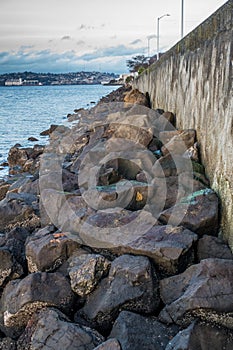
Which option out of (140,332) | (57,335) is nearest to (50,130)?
(57,335)

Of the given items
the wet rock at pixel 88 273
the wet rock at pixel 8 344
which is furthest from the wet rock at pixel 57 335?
the wet rock at pixel 88 273

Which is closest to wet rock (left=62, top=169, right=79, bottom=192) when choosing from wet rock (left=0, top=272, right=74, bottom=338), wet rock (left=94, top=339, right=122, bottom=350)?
wet rock (left=0, top=272, right=74, bottom=338)

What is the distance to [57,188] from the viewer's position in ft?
19.6

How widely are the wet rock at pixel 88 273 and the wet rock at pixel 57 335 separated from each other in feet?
1.18

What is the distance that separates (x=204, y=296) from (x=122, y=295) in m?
0.71

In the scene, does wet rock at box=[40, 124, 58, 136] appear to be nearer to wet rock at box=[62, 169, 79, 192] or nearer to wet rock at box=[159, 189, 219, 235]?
wet rock at box=[62, 169, 79, 192]

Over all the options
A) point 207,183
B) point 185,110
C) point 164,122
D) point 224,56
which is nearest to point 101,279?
point 207,183

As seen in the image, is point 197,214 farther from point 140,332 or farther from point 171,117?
point 171,117

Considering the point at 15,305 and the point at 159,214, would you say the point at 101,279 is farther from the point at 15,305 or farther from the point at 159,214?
the point at 159,214

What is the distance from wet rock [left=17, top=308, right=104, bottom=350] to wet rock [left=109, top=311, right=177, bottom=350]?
19cm

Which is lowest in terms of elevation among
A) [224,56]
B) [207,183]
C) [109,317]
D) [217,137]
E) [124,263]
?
[109,317]

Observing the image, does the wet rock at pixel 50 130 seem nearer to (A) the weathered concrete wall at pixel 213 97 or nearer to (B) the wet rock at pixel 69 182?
(A) the weathered concrete wall at pixel 213 97

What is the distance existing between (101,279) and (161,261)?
57cm

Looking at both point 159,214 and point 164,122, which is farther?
point 164,122
